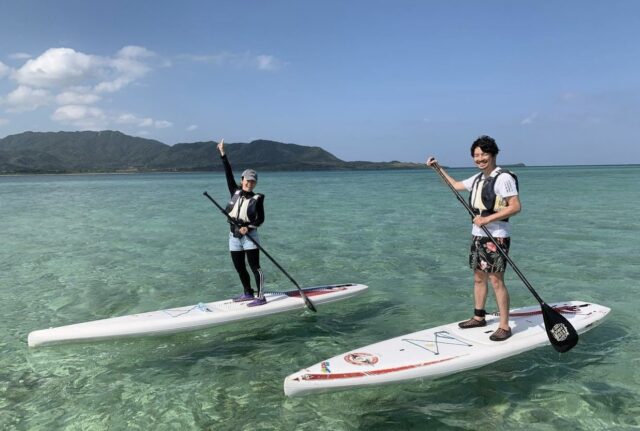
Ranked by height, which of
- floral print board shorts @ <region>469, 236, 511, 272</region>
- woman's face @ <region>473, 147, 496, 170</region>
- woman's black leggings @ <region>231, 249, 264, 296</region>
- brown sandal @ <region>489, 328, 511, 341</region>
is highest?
woman's face @ <region>473, 147, 496, 170</region>

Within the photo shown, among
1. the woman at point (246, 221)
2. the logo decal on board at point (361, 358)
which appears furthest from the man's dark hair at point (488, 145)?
the woman at point (246, 221)

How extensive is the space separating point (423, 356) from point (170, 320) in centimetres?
383

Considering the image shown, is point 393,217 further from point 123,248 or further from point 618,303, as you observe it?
point 618,303

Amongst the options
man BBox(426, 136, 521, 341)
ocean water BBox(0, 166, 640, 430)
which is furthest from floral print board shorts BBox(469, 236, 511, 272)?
ocean water BBox(0, 166, 640, 430)

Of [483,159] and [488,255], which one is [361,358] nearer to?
[488,255]

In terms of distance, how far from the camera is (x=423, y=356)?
5.41m

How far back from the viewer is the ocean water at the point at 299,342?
4.96m

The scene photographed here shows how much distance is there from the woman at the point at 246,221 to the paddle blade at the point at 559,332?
430 cm

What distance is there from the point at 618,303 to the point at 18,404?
9.49m

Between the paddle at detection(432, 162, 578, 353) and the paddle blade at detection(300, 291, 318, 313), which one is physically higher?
the paddle at detection(432, 162, 578, 353)

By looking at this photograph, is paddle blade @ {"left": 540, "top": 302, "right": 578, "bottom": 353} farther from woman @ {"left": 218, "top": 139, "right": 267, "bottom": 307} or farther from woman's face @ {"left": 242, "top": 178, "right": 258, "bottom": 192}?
woman's face @ {"left": 242, "top": 178, "right": 258, "bottom": 192}

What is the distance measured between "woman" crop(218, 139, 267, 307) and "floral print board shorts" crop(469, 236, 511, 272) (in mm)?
3427

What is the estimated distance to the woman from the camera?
7438 mm

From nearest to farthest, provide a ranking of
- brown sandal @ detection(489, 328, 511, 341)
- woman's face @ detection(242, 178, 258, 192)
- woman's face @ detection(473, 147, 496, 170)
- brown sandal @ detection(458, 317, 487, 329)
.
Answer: woman's face @ detection(473, 147, 496, 170), brown sandal @ detection(489, 328, 511, 341), brown sandal @ detection(458, 317, 487, 329), woman's face @ detection(242, 178, 258, 192)
